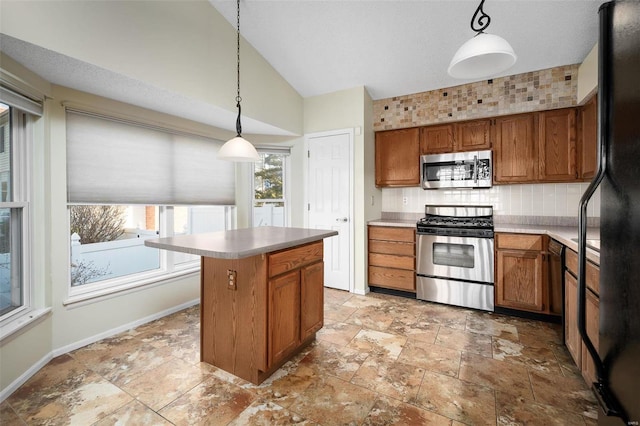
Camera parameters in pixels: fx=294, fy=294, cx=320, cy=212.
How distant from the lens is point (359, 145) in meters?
3.86

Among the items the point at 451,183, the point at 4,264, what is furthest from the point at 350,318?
the point at 4,264

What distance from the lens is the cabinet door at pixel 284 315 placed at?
201 centimetres

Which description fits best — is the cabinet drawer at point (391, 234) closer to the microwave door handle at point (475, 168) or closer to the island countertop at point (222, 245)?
the microwave door handle at point (475, 168)

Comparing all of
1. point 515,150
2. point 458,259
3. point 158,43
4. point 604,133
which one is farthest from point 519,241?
point 158,43

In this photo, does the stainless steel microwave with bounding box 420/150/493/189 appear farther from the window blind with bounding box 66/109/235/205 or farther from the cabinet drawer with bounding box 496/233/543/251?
the window blind with bounding box 66/109/235/205

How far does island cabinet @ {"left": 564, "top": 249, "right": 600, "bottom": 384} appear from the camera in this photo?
5.43ft

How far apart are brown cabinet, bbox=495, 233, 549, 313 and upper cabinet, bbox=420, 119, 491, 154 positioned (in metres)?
1.16

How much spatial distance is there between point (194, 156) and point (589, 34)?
13.5ft

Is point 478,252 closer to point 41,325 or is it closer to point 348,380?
point 348,380

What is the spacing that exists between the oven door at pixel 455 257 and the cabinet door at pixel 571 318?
921 mm

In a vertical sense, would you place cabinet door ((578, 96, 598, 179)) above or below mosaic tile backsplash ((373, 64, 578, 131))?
below

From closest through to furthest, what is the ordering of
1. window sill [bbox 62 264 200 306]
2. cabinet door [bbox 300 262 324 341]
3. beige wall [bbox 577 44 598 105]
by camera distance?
cabinet door [bbox 300 262 324 341] → window sill [bbox 62 264 200 306] → beige wall [bbox 577 44 598 105]

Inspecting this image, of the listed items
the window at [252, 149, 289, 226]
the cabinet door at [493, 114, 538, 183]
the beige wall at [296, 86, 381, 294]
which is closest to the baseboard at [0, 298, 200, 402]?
the window at [252, 149, 289, 226]

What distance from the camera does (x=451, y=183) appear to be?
3703 millimetres
